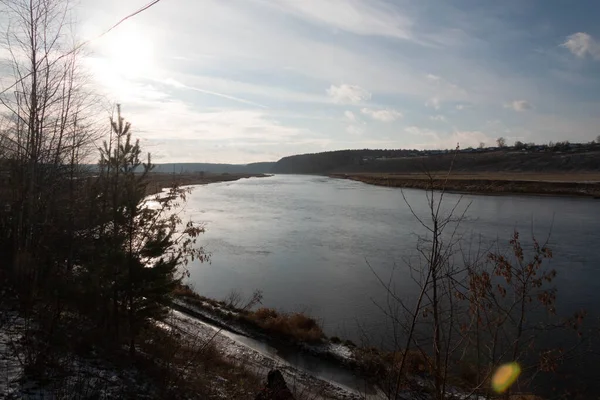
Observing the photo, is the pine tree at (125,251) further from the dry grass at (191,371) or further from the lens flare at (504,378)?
the lens flare at (504,378)

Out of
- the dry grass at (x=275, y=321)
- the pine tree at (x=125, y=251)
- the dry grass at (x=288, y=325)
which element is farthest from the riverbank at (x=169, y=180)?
the dry grass at (x=288, y=325)

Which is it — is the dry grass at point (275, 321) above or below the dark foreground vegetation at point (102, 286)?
below

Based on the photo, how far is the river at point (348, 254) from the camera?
42.2 ft

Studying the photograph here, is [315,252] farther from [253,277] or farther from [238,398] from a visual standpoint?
[238,398]

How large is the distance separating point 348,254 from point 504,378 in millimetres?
14159

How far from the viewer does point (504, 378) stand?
525 centimetres

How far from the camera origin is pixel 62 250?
24.6ft

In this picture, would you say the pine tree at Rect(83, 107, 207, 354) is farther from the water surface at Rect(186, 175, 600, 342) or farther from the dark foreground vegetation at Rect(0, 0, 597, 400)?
the water surface at Rect(186, 175, 600, 342)

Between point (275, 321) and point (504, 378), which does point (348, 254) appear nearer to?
point (275, 321)

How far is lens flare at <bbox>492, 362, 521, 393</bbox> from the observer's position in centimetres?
486

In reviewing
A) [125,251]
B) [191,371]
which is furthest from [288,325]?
[125,251]

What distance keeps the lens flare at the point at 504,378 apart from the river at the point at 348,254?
5.68 feet

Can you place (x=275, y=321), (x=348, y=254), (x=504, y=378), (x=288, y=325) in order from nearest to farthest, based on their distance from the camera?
(x=504, y=378)
(x=288, y=325)
(x=275, y=321)
(x=348, y=254)

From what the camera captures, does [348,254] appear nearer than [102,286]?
No
